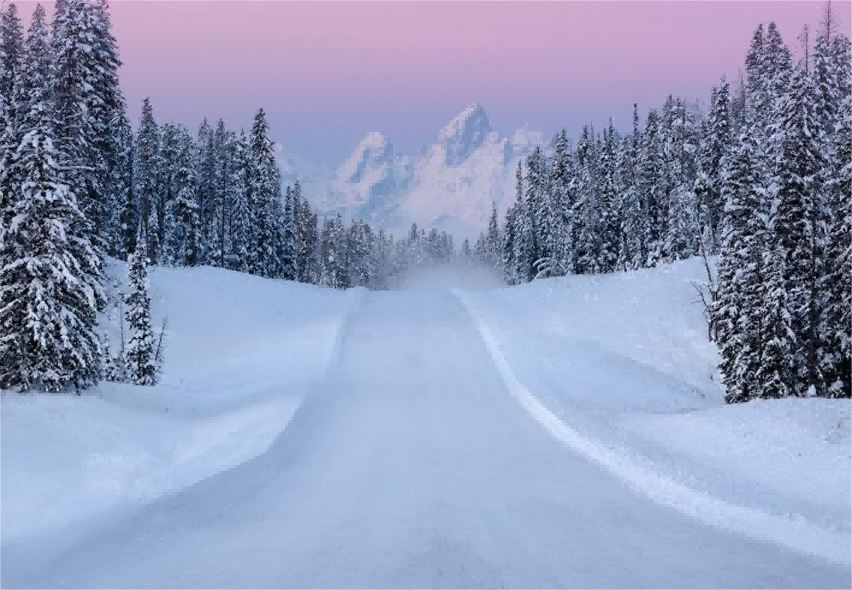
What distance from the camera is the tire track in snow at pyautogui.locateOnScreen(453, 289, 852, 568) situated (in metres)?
7.68

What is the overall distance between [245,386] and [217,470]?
34.4 feet

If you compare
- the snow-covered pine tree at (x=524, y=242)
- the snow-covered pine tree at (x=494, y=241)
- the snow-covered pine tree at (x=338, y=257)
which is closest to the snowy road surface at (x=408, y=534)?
the snow-covered pine tree at (x=524, y=242)

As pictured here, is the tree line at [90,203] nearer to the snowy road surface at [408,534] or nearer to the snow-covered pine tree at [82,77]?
the snow-covered pine tree at [82,77]

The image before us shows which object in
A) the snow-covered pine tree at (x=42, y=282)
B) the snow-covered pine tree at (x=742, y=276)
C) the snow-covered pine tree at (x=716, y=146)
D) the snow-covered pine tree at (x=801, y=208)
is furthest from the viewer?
the snow-covered pine tree at (x=716, y=146)

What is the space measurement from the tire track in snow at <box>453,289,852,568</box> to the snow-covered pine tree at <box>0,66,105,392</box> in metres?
10.3

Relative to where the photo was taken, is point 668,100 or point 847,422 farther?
point 668,100

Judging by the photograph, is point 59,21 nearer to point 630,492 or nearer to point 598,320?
point 598,320

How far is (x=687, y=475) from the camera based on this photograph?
1034 centimetres

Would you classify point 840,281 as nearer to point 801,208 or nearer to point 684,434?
point 801,208

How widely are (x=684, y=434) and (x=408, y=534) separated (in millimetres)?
Result: 8127

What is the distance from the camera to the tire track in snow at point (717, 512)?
7680 millimetres

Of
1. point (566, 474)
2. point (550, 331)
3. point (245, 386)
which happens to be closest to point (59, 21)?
point (245, 386)

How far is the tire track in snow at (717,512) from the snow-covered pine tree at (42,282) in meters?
10.3

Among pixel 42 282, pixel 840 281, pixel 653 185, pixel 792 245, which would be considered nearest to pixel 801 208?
pixel 792 245
